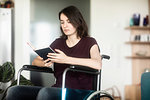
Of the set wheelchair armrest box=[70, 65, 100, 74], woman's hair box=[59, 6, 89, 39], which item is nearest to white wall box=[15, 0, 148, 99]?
woman's hair box=[59, 6, 89, 39]

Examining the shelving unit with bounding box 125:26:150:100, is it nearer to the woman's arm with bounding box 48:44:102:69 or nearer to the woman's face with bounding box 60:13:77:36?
the woman's face with bounding box 60:13:77:36

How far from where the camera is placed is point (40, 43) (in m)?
3.97

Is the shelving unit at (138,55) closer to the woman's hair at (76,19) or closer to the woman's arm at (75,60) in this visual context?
the woman's hair at (76,19)

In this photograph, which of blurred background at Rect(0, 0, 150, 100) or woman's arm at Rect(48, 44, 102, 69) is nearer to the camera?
woman's arm at Rect(48, 44, 102, 69)

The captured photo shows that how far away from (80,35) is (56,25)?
2.20m

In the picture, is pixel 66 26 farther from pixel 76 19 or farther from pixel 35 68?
pixel 35 68

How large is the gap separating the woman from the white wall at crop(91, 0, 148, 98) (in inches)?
87.8

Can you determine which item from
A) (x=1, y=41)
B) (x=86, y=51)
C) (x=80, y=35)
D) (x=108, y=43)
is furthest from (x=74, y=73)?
(x=108, y=43)

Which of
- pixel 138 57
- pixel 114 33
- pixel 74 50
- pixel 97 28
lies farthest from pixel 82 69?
pixel 138 57

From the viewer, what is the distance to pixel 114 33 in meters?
4.16

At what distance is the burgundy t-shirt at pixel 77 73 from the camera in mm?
1671

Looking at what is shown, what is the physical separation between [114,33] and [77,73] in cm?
260

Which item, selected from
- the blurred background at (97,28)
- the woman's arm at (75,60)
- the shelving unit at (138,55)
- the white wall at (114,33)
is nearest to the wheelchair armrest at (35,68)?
the woman's arm at (75,60)

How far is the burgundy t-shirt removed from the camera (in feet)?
5.48
